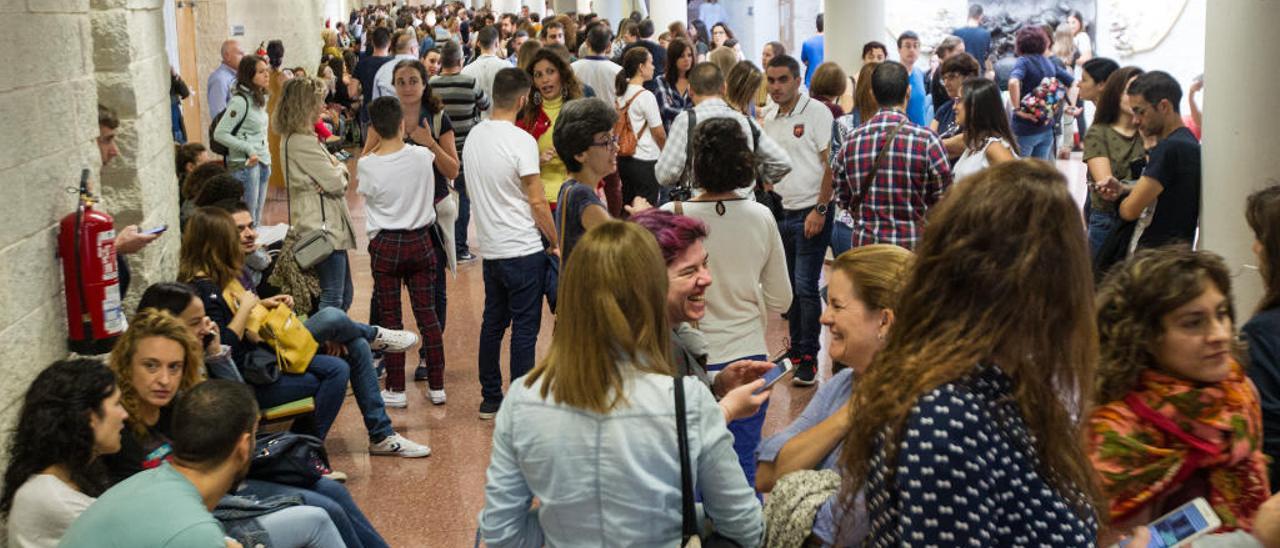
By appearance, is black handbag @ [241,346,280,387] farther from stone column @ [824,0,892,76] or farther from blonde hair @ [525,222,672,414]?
stone column @ [824,0,892,76]

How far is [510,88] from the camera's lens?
6.28 metres

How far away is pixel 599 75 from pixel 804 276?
454cm

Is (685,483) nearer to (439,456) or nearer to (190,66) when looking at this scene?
(439,456)

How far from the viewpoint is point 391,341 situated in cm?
634

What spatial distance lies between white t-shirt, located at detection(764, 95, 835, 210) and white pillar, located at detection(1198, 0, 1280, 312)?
186 centimetres

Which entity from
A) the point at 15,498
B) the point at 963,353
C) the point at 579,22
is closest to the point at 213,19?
the point at 579,22

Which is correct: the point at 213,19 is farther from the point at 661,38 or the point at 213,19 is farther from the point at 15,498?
the point at 15,498

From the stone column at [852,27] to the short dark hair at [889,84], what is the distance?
6640mm

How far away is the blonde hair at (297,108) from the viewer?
6.92 m

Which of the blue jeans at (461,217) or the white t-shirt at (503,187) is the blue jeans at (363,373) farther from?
the blue jeans at (461,217)

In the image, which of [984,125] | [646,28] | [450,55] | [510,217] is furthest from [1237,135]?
[646,28]

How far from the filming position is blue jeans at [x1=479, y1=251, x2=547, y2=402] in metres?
6.28

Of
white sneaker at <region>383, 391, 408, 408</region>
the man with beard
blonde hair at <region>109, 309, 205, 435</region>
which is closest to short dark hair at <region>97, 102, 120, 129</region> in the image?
blonde hair at <region>109, 309, 205, 435</region>

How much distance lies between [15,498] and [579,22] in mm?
15175
